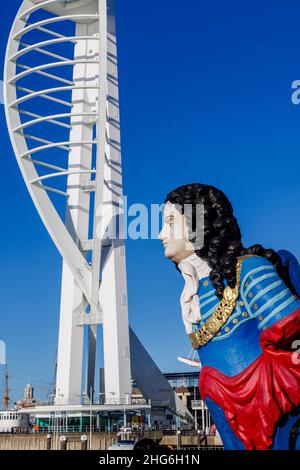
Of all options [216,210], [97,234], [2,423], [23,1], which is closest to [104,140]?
[97,234]

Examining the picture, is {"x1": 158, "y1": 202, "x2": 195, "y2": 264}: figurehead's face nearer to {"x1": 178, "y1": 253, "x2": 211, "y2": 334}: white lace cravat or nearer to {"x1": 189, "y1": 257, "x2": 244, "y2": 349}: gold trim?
{"x1": 178, "y1": 253, "x2": 211, "y2": 334}: white lace cravat

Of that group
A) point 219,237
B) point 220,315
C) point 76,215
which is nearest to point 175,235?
point 219,237

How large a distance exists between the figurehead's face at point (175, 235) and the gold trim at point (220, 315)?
953 millimetres

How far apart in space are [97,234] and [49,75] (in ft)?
32.9

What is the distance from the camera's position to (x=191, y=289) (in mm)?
8930

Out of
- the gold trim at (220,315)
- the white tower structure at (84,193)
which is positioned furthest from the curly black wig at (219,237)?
the white tower structure at (84,193)

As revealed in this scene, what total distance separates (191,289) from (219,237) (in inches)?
30.7

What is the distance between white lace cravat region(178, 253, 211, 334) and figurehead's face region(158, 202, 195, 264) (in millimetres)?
191

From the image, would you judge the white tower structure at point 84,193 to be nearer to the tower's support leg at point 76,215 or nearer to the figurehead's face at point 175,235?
the tower's support leg at point 76,215

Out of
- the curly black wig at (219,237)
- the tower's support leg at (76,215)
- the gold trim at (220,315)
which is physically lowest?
the gold trim at (220,315)

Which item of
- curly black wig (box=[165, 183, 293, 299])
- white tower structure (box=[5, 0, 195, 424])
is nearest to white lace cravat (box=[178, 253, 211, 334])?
curly black wig (box=[165, 183, 293, 299])

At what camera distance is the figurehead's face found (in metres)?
9.23

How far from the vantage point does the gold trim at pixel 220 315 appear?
8406 mm

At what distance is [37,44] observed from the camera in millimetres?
38625
